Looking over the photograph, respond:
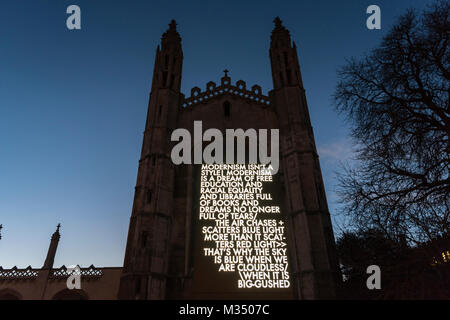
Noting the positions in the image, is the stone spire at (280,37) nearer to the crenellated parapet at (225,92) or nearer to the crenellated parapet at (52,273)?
the crenellated parapet at (225,92)

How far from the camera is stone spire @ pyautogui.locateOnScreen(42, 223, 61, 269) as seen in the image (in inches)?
984

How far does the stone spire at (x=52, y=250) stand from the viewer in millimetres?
24987

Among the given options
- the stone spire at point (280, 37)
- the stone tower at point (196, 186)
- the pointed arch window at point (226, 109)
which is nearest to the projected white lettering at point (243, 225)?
the stone tower at point (196, 186)

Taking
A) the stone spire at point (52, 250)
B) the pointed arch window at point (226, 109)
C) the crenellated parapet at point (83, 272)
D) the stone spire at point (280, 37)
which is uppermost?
the stone spire at point (280, 37)

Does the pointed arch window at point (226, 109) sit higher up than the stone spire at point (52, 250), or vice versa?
the pointed arch window at point (226, 109)

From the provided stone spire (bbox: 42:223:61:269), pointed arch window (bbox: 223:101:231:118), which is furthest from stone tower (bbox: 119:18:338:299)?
stone spire (bbox: 42:223:61:269)

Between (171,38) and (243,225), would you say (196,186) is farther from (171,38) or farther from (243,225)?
(171,38)

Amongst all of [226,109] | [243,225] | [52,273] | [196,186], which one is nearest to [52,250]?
[52,273]

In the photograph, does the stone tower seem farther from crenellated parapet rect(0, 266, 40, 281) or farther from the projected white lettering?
crenellated parapet rect(0, 266, 40, 281)

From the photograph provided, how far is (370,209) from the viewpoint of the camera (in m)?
7.30

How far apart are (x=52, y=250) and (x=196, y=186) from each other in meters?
17.3

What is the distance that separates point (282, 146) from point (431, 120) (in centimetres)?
1333

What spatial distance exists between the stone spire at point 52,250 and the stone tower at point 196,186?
531 inches

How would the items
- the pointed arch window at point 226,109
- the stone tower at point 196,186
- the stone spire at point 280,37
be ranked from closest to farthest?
the stone tower at point 196,186, the pointed arch window at point 226,109, the stone spire at point 280,37
